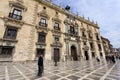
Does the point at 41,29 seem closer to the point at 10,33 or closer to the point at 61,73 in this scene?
the point at 10,33

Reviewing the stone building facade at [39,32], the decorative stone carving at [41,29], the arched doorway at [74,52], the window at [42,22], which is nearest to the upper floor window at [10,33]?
the stone building facade at [39,32]

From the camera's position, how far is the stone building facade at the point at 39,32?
1140 centimetres

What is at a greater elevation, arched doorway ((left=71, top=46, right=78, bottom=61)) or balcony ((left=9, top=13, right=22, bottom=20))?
→ balcony ((left=9, top=13, right=22, bottom=20))

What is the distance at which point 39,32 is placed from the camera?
569 inches

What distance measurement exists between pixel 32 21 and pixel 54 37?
496 centimetres

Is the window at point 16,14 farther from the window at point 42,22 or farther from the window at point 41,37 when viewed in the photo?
the window at point 41,37

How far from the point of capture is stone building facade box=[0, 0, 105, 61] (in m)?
11.4

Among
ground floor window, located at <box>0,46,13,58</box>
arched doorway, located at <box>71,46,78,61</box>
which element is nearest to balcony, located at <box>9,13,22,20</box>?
ground floor window, located at <box>0,46,13,58</box>

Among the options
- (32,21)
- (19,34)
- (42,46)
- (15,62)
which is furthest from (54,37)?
(15,62)

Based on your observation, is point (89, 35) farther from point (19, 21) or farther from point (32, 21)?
point (19, 21)

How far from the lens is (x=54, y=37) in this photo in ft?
53.4

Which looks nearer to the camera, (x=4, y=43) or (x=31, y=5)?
(x=4, y=43)

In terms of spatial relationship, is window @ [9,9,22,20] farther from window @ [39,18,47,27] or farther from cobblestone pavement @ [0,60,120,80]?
cobblestone pavement @ [0,60,120,80]

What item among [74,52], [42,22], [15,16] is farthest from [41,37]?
[74,52]
